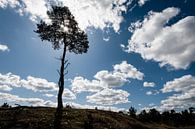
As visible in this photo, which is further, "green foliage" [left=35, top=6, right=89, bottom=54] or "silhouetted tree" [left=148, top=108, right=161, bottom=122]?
"silhouetted tree" [left=148, top=108, right=161, bottom=122]

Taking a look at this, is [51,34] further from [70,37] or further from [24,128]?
[24,128]

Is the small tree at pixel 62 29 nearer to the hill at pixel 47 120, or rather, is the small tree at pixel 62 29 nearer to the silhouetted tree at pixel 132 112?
the hill at pixel 47 120

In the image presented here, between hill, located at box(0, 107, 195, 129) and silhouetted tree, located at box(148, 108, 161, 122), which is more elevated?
silhouetted tree, located at box(148, 108, 161, 122)

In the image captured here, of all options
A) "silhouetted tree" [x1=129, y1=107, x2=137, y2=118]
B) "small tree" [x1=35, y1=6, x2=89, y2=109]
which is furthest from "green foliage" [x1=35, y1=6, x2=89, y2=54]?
"silhouetted tree" [x1=129, y1=107, x2=137, y2=118]

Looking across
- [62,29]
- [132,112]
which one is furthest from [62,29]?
[132,112]

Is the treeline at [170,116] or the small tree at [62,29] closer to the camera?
the small tree at [62,29]

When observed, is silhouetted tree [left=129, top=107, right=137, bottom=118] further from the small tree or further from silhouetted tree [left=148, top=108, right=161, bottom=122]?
the small tree

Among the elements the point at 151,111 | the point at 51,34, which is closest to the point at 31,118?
the point at 51,34

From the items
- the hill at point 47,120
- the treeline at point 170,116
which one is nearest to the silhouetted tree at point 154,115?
the treeline at point 170,116

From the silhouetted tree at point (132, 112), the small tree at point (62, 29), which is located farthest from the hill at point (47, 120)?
the silhouetted tree at point (132, 112)

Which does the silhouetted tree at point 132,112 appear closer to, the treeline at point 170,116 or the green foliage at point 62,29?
the treeline at point 170,116

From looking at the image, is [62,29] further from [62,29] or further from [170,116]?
[170,116]

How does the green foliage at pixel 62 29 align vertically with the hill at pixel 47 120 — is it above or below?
above

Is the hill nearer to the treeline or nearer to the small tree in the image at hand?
the small tree
